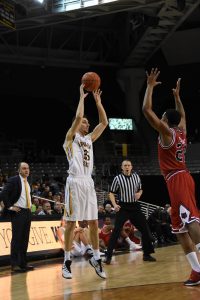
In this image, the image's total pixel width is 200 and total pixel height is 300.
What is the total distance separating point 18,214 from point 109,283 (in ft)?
9.29

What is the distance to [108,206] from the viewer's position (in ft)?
43.9

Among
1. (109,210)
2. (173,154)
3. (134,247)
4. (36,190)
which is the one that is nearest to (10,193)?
(173,154)

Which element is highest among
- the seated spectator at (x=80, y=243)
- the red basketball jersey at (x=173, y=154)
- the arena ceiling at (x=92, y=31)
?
the arena ceiling at (x=92, y=31)

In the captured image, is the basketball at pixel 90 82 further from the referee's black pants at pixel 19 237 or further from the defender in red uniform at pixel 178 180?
the referee's black pants at pixel 19 237

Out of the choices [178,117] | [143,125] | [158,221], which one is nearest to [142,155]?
[143,125]

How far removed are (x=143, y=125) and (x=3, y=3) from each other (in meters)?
14.7

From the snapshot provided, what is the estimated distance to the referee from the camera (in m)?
8.49

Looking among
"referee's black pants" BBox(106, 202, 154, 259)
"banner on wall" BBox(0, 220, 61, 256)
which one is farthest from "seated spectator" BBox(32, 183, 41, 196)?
"referee's black pants" BBox(106, 202, 154, 259)

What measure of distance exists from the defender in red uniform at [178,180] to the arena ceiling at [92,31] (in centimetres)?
1306

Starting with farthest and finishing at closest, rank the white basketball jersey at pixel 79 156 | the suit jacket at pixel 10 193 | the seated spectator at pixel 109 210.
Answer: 1. the seated spectator at pixel 109 210
2. the suit jacket at pixel 10 193
3. the white basketball jersey at pixel 79 156

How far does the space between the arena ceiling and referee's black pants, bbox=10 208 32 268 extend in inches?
452

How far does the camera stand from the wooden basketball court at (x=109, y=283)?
4742 millimetres

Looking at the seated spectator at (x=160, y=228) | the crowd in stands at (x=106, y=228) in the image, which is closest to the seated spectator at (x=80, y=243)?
the crowd in stands at (x=106, y=228)

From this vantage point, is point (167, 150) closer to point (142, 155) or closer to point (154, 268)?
point (154, 268)
